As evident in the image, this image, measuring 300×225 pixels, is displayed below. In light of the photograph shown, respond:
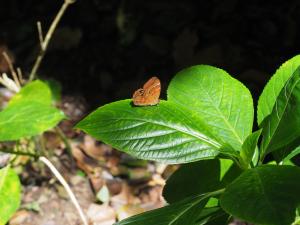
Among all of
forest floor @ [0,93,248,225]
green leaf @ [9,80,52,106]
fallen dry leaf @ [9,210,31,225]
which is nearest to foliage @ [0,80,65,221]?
green leaf @ [9,80,52,106]

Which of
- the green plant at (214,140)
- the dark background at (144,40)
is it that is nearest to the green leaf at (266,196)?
the green plant at (214,140)

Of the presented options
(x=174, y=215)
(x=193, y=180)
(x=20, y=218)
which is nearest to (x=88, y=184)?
(x=20, y=218)

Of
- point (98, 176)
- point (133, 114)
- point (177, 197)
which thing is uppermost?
point (133, 114)

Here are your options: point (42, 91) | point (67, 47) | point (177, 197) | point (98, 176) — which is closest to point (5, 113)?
point (42, 91)

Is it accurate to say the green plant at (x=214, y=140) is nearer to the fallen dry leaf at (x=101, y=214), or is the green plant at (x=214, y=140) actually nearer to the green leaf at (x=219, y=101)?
the green leaf at (x=219, y=101)

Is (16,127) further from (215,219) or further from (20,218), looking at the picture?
(20,218)

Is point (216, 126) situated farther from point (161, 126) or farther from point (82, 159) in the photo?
point (82, 159)

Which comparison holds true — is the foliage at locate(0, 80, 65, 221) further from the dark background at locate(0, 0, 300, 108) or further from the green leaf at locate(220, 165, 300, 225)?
the dark background at locate(0, 0, 300, 108)
